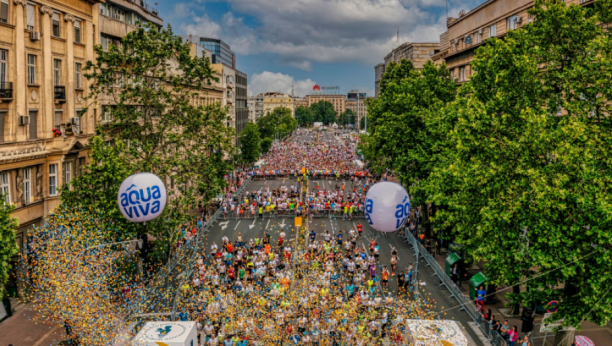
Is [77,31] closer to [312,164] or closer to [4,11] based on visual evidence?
[4,11]

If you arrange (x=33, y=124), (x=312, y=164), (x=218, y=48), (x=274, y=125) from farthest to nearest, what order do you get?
(x=274, y=125) < (x=218, y=48) < (x=312, y=164) < (x=33, y=124)

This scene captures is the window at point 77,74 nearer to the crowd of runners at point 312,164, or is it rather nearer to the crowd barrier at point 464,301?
the crowd barrier at point 464,301

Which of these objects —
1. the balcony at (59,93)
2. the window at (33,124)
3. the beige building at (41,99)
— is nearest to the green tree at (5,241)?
the beige building at (41,99)

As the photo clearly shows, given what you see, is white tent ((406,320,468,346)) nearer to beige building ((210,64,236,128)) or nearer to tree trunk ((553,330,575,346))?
tree trunk ((553,330,575,346))

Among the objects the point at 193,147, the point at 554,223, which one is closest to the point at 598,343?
the point at 554,223

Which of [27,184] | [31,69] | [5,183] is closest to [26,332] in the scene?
[5,183]

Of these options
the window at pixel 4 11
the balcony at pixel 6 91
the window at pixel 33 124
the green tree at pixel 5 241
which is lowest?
the green tree at pixel 5 241

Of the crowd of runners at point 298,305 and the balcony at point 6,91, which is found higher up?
the balcony at point 6,91
